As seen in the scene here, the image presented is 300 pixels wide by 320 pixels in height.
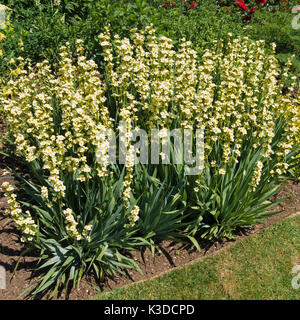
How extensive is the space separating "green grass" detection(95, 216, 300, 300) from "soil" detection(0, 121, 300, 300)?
91 millimetres

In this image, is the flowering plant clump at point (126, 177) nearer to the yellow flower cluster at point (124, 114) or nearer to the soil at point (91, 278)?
the yellow flower cluster at point (124, 114)

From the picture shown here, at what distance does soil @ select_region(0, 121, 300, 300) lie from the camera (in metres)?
3.67

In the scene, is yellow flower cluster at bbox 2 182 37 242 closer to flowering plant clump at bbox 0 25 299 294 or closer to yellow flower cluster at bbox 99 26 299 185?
flowering plant clump at bbox 0 25 299 294

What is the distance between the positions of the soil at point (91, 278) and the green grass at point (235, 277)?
9cm

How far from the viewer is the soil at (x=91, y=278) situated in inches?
144

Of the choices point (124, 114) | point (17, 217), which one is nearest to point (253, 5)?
point (124, 114)

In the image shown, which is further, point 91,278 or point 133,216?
point 91,278

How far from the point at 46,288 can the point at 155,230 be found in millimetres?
→ 1334

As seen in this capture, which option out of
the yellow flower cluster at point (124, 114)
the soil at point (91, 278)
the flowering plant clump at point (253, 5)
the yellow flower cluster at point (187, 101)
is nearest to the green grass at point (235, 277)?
the soil at point (91, 278)

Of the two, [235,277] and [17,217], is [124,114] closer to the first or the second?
[17,217]

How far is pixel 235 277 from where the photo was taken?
3975 mm

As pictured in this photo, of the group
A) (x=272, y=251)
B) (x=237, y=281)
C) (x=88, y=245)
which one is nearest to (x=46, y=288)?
(x=88, y=245)

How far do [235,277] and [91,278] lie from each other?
1.65m

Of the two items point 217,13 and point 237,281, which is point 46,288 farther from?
point 217,13
